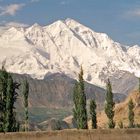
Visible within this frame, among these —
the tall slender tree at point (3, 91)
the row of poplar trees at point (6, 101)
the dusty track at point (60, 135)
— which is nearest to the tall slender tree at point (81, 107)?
the row of poplar trees at point (6, 101)

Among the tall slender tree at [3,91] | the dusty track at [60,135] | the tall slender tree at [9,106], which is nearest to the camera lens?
the dusty track at [60,135]

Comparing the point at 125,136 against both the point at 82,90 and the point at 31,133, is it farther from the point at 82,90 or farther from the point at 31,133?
the point at 82,90

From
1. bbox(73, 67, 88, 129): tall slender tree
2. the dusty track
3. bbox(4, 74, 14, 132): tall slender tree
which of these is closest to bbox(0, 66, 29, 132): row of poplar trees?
bbox(4, 74, 14, 132): tall slender tree

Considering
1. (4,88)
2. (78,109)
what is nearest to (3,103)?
(4,88)

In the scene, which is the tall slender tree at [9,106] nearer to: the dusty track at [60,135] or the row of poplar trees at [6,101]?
the row of poplar trees at [6,101]

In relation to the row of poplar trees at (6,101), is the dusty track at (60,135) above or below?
below

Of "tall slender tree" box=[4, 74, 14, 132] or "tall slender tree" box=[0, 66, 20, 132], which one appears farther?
"tall slender tree" box=[0, 66, 20, 132]

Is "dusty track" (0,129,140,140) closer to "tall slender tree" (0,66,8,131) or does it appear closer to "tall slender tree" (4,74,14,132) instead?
"tall slender tree" (4,74,14,132)

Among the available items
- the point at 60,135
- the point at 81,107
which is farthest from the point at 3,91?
the point at 60,135

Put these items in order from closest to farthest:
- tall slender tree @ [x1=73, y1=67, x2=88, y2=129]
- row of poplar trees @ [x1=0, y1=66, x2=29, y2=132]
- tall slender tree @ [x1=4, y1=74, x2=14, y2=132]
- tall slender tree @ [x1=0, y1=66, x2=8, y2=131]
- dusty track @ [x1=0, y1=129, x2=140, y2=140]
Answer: dusty track @ [x1=0, y1=129, x2=140, y2=140] < tall slender tree @ [x1=4, y1=74, x2=14, y2=132] < row of poplar trees @ [x1=0, y1=66, x2=29, y2=132] < tall slender tree @ [x1=0, y1=66, x2=8, y2=131] < tall slender tree @ [x1=73, y1=67, x2=88, y2=129]

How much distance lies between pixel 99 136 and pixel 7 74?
49838mm

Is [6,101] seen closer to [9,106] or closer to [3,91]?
[9,106]

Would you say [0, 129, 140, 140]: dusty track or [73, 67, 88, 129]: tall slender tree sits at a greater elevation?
[73, 67, 88, 129]: tall slender tree

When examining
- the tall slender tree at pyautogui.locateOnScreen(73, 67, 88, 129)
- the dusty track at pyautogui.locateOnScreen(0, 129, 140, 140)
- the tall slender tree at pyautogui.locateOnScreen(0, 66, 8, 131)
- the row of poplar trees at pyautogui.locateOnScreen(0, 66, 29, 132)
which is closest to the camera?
the dusty track at pyautogui.locateOnScreen(0, 129, 140, 140)
